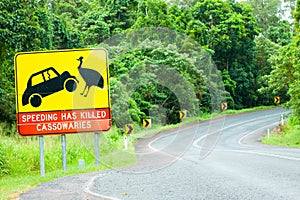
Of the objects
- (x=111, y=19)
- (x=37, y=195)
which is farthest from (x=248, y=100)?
(x=37, y=195)

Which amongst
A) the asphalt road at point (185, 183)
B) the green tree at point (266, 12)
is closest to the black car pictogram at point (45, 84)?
the asphalt road at point (185, 183)

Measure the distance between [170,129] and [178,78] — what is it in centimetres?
1217

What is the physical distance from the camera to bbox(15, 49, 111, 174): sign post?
1225 centimetres

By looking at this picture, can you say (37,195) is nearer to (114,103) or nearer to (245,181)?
(245,181)

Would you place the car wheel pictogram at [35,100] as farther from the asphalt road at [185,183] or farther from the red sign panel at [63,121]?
the asphalt road at [185,183]

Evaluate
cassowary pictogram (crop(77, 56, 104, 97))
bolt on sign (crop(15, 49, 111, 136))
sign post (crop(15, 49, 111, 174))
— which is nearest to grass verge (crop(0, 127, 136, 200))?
sign post (crop(15, 49, 111, 174))

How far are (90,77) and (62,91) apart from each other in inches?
31.9

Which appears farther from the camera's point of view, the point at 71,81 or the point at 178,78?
the point at 178,78

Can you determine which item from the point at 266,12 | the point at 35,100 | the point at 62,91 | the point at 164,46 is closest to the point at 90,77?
the point at 62,91

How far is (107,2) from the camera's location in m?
46.1

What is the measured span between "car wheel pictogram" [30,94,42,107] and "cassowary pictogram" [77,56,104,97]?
3.68ft

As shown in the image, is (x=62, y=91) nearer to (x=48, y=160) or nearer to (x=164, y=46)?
(x=48, y=160)

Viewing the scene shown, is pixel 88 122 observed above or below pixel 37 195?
above

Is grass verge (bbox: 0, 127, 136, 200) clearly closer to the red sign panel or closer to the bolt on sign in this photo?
the red sign panel
